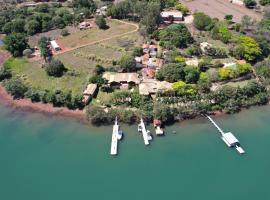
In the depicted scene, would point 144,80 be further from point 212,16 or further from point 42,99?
point 212,16

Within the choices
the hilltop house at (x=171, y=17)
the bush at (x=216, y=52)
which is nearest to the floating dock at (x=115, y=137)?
the bush at (x=216, y=52)

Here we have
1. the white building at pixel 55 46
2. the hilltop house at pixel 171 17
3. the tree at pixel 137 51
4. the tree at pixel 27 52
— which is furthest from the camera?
the hilltop house at pixel 171 17

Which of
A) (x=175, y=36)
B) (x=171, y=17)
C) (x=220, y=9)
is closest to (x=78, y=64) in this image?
(x=175, y=36)

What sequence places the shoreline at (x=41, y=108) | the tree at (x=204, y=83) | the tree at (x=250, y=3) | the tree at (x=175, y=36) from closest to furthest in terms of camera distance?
the shoreline at (x=41, y=108)
the tree at (x=204, y=83)
the tree at (x=175, y=36)
the tree at (x=250, y=3)

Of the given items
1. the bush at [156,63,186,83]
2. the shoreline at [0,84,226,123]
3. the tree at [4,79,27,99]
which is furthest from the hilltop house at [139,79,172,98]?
the tree at [4,79,27,99]

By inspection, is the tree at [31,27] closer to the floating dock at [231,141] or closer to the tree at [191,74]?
the tree at [191,74]

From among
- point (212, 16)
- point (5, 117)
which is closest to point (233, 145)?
point (5, 117)
